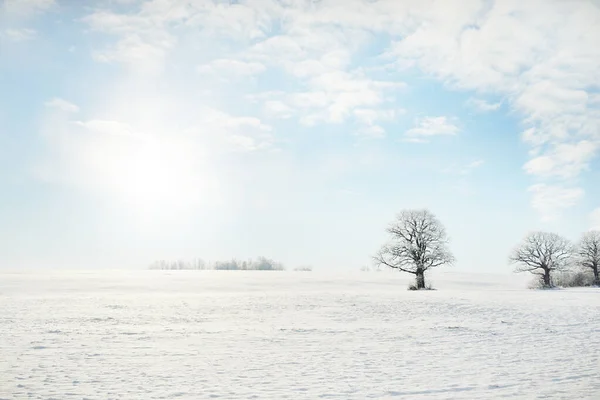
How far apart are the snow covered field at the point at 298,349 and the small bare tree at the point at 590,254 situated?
46.8m

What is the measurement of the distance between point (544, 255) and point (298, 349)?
61.8 m

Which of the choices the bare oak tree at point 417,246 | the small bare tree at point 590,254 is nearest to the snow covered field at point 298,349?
the bare oak tree at point 417,246

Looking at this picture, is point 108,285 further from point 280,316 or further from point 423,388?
point 423,388

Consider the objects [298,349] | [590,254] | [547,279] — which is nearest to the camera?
[298,349]

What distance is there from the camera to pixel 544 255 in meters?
66.5

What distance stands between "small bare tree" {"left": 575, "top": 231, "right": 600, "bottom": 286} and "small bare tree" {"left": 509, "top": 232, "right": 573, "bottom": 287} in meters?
6.28

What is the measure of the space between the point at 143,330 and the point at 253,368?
10530mm

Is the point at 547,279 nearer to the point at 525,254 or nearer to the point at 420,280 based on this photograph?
the point at 525,254

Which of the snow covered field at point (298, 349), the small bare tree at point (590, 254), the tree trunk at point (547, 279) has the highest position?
the small bare tree at point (590, 254)

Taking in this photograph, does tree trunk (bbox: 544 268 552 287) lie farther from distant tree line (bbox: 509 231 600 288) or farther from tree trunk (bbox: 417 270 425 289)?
tree trunk (bbox: 417 270 425 289)

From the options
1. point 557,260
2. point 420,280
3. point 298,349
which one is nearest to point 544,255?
point 557,260

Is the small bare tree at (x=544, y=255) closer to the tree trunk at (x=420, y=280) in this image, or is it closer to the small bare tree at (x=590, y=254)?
the small bare tree at (x=590, y=254)

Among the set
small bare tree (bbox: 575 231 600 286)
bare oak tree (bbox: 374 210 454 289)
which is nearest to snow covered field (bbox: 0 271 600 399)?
bare oak tree (bbox: 374 210 454 289)

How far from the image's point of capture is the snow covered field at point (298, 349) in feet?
39.6
